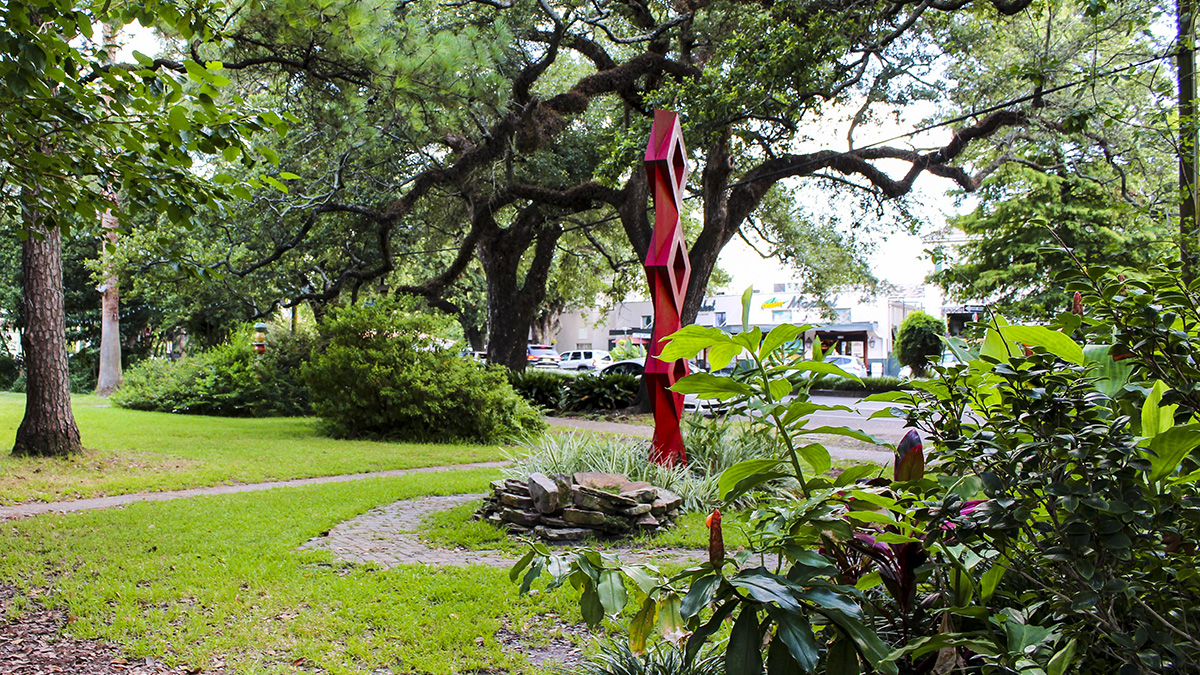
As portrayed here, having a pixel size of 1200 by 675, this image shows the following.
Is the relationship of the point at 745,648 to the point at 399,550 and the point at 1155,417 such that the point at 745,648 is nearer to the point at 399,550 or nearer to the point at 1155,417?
the point at 1155,417

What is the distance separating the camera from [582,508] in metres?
5.79

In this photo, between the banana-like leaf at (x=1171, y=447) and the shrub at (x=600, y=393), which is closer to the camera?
the banana-like leaf at (x=1171, y=447)

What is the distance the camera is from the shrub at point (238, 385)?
17250 millimetres

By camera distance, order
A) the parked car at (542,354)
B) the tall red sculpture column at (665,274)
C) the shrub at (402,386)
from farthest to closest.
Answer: the parked car at (542,354), the shrub at (402,386), the tall red sculpture column at (665,274)

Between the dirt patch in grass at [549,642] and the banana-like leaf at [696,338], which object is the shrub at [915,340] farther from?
the banana-like leaf at [696,338]

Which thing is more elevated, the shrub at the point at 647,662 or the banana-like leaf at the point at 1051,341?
the banana-like leaf at the point at 1051,341

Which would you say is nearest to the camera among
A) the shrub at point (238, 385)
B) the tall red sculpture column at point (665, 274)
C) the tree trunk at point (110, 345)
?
the tall red sculpture column at point (665, 274)

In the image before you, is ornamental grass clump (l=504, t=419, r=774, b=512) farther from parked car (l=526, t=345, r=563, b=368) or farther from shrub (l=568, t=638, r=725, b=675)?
parked car (l=526, t=345, r=563, b=368)

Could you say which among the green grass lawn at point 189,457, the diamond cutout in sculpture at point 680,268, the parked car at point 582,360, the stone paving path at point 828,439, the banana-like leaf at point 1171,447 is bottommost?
the stone paving path at point 828,439

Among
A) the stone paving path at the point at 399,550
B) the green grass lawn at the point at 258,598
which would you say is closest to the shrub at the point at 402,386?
the stone paving path at the point at 399,550

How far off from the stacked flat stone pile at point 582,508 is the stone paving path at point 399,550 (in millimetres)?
396

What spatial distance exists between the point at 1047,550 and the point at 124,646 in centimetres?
403

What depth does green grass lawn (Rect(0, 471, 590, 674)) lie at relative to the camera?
3438mm

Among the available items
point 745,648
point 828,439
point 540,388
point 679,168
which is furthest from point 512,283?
point 745,648
